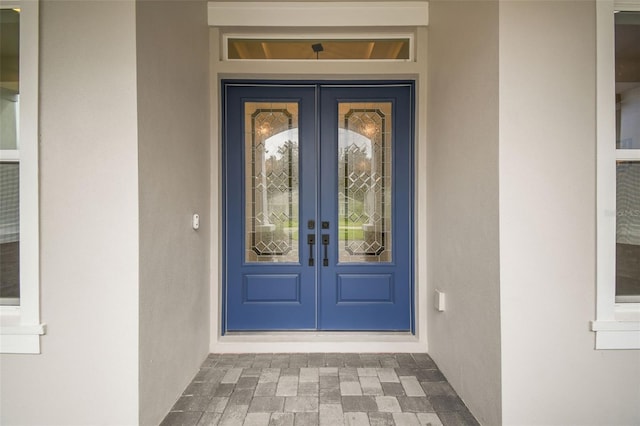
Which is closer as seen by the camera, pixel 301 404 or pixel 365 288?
pixel 301 404

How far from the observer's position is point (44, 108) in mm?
1612

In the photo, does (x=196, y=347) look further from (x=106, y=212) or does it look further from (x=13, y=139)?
(x=13, y=139)

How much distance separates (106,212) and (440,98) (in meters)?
Answer: 2.38

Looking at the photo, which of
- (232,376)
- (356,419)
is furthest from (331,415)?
(232,376)

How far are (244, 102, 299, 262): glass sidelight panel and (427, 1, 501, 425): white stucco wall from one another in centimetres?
121

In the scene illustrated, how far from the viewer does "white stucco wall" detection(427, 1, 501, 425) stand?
172 centimetres

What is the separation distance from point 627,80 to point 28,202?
3275mm

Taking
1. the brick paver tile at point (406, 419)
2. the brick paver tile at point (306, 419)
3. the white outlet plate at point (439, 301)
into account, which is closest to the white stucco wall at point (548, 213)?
the brick paver tile at point (406, 419)

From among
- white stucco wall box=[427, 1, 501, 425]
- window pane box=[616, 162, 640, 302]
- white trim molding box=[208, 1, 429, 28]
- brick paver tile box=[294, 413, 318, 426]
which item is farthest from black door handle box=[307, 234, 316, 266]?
window pane box=[616, 162, 640, 302]

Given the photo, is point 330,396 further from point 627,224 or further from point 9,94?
point 9,94

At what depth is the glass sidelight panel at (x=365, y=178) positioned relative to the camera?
2.87 m

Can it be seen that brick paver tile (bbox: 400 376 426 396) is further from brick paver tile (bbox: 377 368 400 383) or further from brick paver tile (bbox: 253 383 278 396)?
brick paver tile (bbox: 253 383 278 396)

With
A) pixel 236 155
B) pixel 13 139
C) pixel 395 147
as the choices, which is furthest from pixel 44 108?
pixel 395 147

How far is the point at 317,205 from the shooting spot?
9.41 ft
